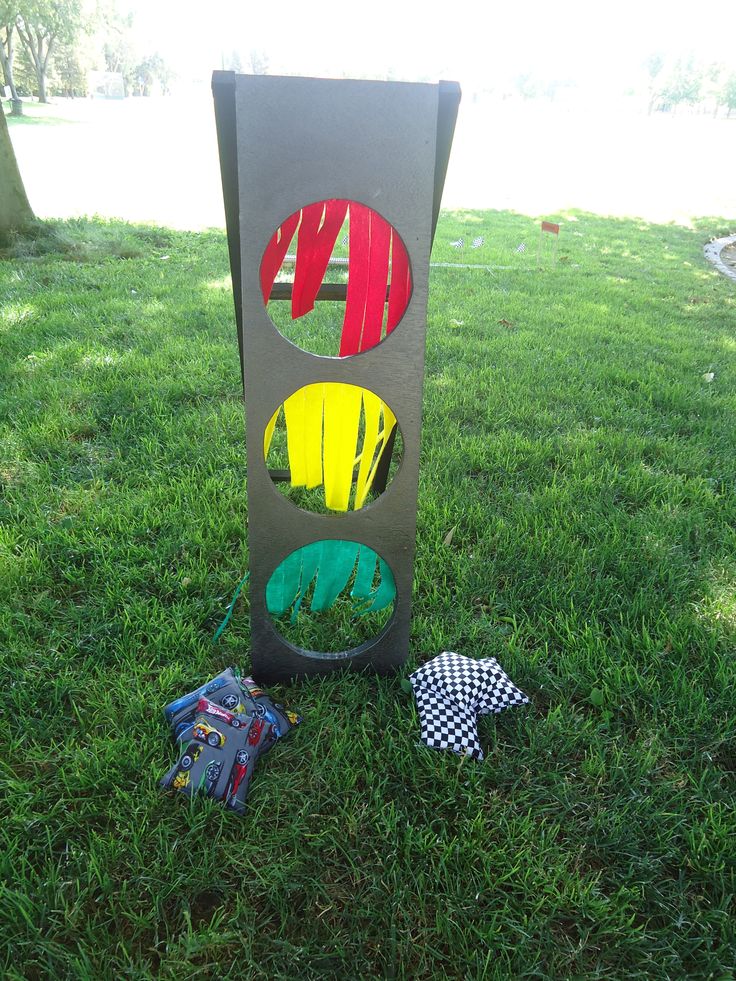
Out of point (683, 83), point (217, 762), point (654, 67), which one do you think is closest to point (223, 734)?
point (217, 762)

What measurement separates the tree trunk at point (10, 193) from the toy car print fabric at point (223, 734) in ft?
18.6

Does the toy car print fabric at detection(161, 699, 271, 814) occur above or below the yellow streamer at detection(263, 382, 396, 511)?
below

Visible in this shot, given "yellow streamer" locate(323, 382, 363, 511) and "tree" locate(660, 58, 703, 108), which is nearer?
"yellow streamer" locate(323, 382, 363, 511)

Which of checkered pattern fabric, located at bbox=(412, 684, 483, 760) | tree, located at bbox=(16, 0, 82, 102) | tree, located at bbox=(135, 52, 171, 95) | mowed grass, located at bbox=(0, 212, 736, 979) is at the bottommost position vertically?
tree, located at bbox=(135, 52, 171, 95)

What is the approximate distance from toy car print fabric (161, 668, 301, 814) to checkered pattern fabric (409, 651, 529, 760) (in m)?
0.33

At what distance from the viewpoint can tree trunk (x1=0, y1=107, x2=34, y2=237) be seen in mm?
5496

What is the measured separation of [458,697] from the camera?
1604 mm

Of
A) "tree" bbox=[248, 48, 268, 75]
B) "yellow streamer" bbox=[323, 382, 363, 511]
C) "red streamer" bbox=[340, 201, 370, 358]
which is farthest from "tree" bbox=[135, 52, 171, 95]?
"yellow streamer" bbox=[323, 382, 363, 511]

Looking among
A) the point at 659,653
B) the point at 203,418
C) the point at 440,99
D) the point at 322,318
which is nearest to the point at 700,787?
the point at 659,653

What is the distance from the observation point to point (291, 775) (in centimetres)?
150

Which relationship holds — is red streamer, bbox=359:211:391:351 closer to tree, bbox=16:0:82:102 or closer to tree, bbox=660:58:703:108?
tree, bbox=16:0:82:102

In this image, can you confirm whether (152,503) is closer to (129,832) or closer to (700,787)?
(129,832)

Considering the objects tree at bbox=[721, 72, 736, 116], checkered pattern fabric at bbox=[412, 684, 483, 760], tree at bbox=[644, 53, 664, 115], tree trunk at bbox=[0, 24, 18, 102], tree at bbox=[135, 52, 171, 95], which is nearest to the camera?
checkered pattern fabric at bbox=[412, 684, 483, 760]

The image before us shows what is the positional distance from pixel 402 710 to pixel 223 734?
451 millimetres
